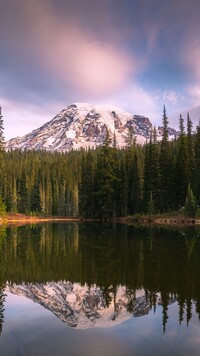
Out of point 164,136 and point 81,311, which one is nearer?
point 81,311

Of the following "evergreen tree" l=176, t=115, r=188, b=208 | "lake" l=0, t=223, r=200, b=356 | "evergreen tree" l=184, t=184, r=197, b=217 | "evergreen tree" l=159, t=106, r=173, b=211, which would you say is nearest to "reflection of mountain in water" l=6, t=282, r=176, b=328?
"lake" l=0, t=223, r=200, b=356

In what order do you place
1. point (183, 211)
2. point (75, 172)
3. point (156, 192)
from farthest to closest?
point (75, 172) → point (156, 192) → point (183, 211)

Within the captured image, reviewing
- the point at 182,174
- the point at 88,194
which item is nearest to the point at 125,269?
the point at 182,174

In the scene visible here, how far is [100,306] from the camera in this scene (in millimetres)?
11625

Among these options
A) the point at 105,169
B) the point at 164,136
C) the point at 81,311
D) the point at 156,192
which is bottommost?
the point at 81,311

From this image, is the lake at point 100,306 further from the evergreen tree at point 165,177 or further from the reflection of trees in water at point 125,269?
the evergreen tree at point 165,177

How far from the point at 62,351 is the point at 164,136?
71125 millimetres

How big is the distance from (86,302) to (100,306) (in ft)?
2.33

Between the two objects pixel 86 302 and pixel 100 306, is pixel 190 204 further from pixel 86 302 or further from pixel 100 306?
pixel 100 306

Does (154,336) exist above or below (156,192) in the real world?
below

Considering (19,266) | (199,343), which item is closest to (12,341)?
(199,343)

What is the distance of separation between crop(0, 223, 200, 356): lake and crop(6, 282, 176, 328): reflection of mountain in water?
0.03 m

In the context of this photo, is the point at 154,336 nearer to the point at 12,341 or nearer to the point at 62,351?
the point at 62,351

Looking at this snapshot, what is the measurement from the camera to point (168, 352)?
779 cm
